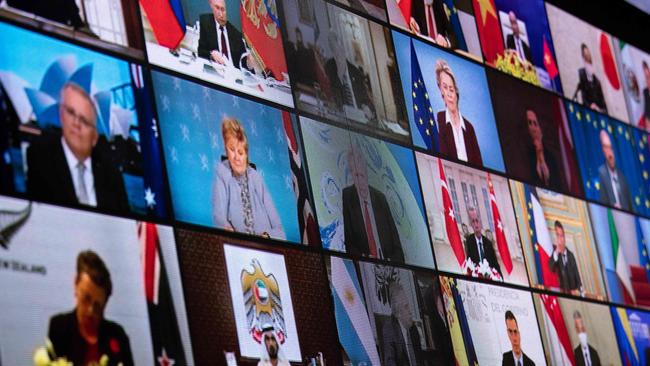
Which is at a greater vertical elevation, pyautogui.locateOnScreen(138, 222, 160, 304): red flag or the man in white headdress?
pyautogui.locateOnScreen(138, 222, 160, 304): red flag

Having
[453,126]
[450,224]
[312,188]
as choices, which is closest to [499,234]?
[450,224]

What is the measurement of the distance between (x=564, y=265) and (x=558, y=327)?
306 millimetres

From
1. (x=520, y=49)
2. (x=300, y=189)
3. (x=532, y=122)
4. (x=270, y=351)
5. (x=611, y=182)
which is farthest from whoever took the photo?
(x=611, y=182)

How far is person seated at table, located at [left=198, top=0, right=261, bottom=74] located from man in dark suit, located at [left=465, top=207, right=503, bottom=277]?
1.14m

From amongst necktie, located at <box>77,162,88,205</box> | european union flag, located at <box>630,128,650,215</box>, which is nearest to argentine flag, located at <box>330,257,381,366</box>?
necktie, located at <box>77,162,88,205</box>

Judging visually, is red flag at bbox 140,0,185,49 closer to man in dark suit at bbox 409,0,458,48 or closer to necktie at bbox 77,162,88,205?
necktie at bbox 77,162,88,205

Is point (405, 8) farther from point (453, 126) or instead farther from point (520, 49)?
point (520, 49)

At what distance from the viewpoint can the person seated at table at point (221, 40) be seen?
3225 millimetres

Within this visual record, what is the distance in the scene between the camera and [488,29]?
4.62 m

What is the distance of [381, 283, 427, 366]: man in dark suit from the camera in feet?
11.5

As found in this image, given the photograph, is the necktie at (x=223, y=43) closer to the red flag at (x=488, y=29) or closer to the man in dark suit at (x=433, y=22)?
the man in dark suit at (x=433, y=22)

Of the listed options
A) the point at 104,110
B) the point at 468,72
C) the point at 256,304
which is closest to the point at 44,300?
the point at 104,110

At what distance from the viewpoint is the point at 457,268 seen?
12.9ft

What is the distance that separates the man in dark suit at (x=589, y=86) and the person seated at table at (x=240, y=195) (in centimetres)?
240
